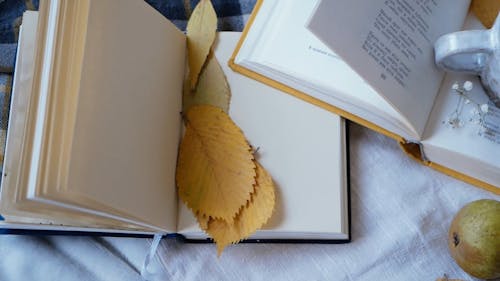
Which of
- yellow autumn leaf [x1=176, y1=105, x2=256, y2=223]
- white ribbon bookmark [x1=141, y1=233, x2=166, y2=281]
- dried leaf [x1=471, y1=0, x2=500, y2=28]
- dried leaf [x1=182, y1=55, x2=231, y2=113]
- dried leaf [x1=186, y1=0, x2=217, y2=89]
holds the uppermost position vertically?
dried leaf [x1=471, y1=0, x2=500, y2=28]

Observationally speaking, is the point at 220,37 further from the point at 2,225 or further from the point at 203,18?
the point at 2,225

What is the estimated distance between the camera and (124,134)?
375 mm

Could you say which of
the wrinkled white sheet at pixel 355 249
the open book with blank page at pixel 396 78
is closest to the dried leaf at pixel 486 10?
the open book with blank page at pixel 396 78

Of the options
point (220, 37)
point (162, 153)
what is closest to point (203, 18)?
point (220, 37)

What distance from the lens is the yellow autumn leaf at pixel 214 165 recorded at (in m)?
0.44

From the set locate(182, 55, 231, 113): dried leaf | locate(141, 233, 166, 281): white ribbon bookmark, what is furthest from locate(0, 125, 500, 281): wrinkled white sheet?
locate(182, 55, 231, 113): dried leaf

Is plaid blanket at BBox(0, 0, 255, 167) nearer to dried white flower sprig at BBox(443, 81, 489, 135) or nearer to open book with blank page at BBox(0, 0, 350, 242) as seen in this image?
open book with blank page at BBox(0, 0, 350, 242)

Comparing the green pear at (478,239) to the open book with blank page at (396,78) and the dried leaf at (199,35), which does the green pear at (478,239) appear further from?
the dried leaf at (199,35)

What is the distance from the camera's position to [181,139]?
18.2 inches

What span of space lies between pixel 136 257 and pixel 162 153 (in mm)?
100

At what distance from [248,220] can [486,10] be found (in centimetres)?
24

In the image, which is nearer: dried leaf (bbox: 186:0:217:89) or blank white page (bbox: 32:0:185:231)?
blank white page (bbox: 32:0:185:231)

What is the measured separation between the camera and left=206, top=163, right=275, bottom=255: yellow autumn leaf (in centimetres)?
43

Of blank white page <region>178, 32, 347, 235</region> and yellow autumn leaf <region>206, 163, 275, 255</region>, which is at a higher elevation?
blank white page <region>178, 32, 347, 235</region>
